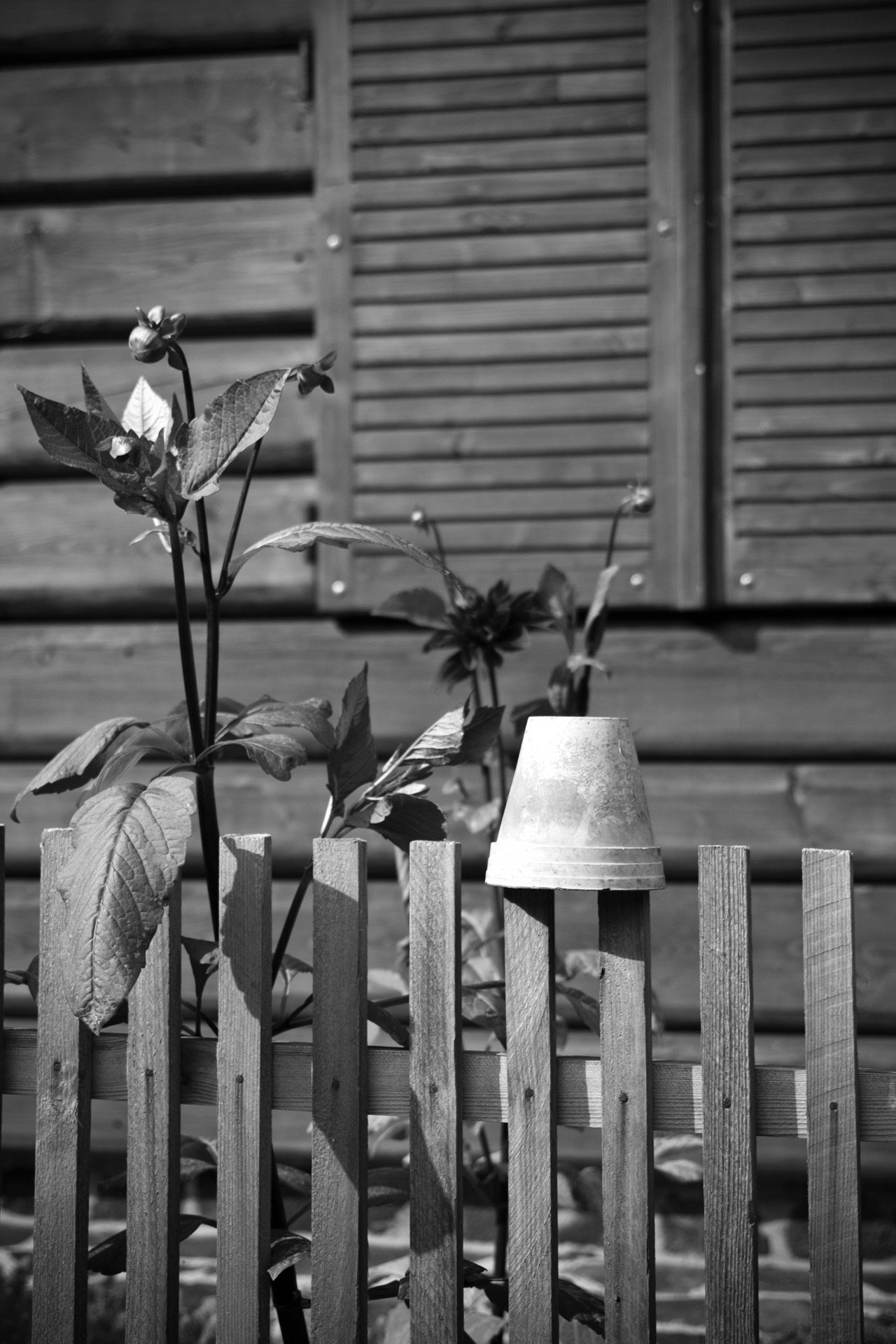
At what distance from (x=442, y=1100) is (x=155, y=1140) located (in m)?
0.37

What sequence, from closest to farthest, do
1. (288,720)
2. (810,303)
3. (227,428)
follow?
1. (227,428)
2. (288,720)
3. (810,303)

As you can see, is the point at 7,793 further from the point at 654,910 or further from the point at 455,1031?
the point at 455,1031

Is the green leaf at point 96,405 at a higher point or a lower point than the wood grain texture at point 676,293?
lower

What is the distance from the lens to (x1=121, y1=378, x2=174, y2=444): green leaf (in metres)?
1.51

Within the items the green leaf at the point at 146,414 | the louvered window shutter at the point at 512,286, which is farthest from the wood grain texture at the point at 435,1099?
the louvered window shutter at the point at 512,286

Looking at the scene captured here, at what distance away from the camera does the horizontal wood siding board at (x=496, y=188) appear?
2.93 metres

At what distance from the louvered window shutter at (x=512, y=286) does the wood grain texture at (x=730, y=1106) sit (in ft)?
5.03

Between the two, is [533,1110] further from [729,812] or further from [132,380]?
[132,380]

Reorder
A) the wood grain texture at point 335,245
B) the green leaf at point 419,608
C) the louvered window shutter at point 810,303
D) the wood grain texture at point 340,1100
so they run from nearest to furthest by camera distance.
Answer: the wood grain texture at point 340,1100 → the green leaf at point 419,608 → the louvered window shutter at point 810,303 → the wood grain texture at point 335,245

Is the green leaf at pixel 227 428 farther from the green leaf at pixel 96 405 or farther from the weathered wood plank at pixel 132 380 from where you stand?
the weathered wood plank at pixel 132 380

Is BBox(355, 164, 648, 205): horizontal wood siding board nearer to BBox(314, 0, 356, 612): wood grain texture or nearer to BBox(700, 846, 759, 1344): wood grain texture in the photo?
BBox(314, 0, 356, 612): wood grain texture

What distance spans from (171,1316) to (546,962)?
643 mm

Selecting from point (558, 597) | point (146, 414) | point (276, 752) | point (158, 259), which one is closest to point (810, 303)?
point (558, 597)

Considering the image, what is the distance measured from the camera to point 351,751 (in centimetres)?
156
